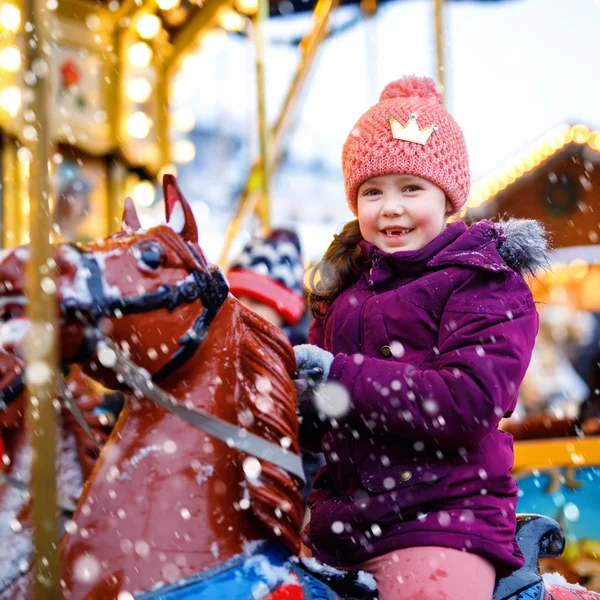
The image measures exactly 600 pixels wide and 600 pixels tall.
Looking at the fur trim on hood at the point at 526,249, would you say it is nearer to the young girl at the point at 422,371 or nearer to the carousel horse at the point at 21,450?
the young girl at the point at 422,371

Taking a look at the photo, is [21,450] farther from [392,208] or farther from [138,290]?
[392,208]

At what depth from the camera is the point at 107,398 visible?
286cm

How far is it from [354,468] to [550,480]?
201 cm

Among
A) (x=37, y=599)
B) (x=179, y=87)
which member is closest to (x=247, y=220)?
(x=179, y=87)

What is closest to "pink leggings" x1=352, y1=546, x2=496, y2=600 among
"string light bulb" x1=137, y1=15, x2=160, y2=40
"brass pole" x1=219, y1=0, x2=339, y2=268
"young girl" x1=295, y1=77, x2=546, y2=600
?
"young girl" x1=295, y1=77, x2=546, y2=600

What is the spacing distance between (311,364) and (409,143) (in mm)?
516

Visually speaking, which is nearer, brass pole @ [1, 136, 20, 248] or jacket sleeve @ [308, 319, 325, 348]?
jacket sleeve @ [308, 319, 325, 348]

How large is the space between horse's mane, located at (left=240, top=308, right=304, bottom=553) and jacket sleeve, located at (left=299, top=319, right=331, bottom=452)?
0.18 metres

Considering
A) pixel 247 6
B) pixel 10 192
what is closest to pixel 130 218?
pixel 10 192

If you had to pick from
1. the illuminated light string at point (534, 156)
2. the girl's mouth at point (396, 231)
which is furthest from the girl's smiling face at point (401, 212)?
the illuminated light string at point (534, 156)

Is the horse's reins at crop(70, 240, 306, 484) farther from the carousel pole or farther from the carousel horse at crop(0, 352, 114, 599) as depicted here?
the carousel horse at crop(0, 352, 114, 599)

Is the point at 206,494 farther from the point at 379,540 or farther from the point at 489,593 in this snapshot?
the point at 489,593

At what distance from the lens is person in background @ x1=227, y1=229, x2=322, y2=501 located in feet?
9.24

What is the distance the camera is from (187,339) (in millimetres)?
1117
